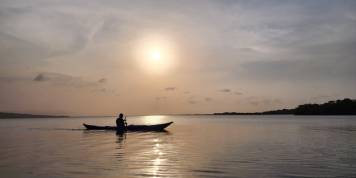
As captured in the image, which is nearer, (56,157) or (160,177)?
(160,177)

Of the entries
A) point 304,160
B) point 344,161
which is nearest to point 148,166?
point 304,160

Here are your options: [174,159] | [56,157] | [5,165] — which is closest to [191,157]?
[174,159]

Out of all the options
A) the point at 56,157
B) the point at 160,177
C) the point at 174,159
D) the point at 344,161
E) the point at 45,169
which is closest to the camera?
the point at 160,177

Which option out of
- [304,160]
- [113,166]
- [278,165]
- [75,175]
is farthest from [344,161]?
[75,175]

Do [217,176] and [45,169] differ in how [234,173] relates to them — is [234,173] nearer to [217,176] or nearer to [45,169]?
[217,176]

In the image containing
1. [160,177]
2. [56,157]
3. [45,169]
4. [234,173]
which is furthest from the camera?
[56,157]

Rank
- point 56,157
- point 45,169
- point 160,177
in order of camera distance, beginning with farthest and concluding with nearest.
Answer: point 56,157, point 45,169, point 160,177

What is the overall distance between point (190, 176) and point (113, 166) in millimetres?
6071

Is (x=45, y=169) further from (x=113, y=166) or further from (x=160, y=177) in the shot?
(x=160, y=177)

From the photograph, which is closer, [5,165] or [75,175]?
[75,175]

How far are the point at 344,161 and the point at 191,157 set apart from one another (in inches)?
405

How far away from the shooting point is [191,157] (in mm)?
30203

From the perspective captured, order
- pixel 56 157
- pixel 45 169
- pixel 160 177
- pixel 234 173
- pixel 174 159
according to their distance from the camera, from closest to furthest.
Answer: pixel 160 177, pixel 234 173, pixel 45 169, pixel 174 159, pixel 56 157

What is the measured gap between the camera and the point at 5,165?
26922mm
